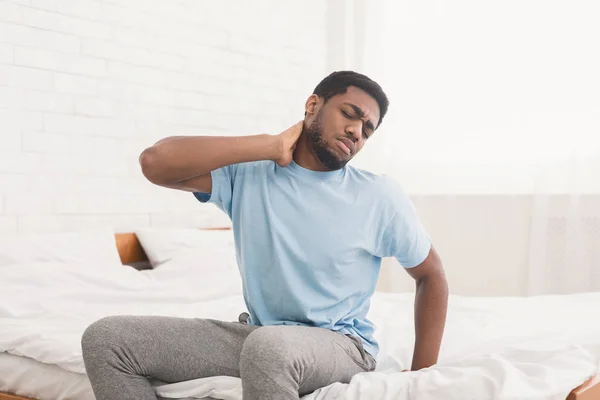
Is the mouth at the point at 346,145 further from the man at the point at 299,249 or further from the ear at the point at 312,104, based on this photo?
the ear at the point at 312,104

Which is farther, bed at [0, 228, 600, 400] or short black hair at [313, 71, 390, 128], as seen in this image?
short black hair at [313, 71, 390, 128]

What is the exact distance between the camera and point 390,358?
69.2 inches

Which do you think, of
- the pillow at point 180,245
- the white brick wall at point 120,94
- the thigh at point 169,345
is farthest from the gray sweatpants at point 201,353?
the white brick wall at point 120,94

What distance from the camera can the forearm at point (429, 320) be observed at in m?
1.59

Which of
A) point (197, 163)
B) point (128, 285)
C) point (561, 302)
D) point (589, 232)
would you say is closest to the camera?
point (197, 163)

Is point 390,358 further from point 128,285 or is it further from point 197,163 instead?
point 128,285

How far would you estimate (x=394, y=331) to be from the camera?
2.08m

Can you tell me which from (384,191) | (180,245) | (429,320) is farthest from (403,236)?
(180,245)

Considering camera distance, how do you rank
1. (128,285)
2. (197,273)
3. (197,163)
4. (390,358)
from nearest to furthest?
(197,163) < (390,358) < (128,285) < (197,273)

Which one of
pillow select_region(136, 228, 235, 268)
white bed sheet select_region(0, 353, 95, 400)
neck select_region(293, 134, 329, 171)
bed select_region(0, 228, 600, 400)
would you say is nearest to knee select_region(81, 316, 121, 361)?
bed select_region(0, 228, 600, 400)

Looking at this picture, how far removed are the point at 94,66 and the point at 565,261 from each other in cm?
220

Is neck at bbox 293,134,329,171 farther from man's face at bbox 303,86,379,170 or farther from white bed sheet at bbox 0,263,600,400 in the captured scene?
white bed sheet at bbox 0,263,600,400

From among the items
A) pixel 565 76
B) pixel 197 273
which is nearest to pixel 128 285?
pixel 197 273

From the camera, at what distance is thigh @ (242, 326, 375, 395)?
1242 mm
